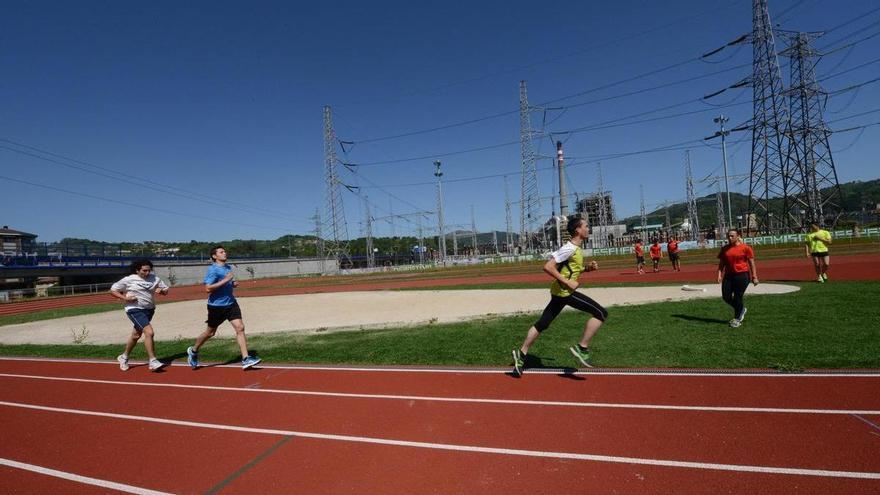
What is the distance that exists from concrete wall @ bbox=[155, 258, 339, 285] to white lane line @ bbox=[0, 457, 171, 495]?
50833 mm

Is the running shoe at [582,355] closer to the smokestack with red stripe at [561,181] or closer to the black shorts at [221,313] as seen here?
the black shorts at [221,313]

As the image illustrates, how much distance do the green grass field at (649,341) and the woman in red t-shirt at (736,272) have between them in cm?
36

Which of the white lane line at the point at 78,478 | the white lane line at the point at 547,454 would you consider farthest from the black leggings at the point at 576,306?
the white lane line at the point at 78,478

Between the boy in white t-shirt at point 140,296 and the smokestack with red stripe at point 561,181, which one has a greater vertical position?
the smokestack with red stripe at point 561,181

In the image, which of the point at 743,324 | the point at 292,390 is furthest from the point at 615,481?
the point at 743,324

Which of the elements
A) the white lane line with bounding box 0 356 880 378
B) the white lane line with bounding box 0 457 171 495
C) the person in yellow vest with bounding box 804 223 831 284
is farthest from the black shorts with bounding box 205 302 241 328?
the person in yellow vest with bounding box 804 223 831 284

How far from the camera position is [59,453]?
4406 millimetres

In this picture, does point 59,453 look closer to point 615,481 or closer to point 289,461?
point 289,461

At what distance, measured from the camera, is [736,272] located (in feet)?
26.3

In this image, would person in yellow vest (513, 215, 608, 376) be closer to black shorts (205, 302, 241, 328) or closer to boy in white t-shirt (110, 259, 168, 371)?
black shorts (205, 302, 241, 328)

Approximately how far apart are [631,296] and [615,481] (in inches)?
452

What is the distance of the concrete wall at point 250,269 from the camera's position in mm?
56219

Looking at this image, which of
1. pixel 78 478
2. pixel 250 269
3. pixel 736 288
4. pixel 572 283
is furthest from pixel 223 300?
pixel 250 269

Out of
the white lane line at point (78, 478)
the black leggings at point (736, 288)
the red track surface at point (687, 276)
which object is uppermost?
the black leggings at point (736, 288)
